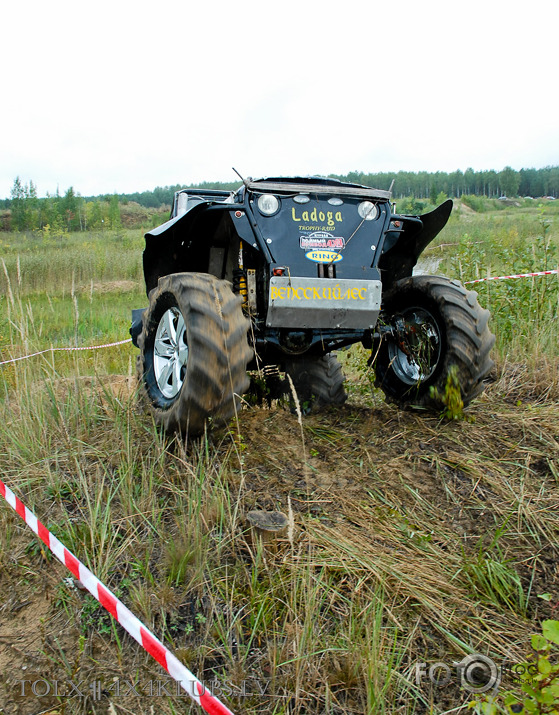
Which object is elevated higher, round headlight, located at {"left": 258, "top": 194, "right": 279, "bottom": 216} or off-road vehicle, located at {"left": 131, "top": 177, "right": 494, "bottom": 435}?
round headlight, located at {"left": 258, "top": 194, "right": 279, "bottom": 216}

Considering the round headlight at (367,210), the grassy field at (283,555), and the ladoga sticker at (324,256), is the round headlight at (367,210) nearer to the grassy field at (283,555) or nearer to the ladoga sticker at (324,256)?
the ladoga sticker at (324,256)

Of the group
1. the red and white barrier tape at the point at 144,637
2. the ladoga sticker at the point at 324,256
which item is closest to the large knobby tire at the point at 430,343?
the ladoga sticker at the point at 324,256

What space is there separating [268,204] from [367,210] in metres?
0.69

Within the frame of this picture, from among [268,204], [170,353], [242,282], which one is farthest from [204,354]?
[268,204]

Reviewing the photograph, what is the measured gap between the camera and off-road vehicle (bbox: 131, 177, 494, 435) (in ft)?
10.1

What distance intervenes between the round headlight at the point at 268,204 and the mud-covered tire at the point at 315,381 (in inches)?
52.0

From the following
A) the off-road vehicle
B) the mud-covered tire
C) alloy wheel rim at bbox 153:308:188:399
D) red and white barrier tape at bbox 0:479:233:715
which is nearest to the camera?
red and white barrier tape at bbox 0:479:233:715

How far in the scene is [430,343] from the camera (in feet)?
13.1

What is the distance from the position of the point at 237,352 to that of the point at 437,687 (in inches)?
67.8

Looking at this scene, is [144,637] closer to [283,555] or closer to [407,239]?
[283,555]

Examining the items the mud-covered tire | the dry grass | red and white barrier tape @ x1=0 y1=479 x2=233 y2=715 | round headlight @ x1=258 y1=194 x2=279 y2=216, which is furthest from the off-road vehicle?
red and white barrier tape @ x1=0 y1=479 x2=233 y2=715

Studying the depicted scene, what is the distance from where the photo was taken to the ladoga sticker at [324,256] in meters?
3.64

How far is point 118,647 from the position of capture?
2115 mm

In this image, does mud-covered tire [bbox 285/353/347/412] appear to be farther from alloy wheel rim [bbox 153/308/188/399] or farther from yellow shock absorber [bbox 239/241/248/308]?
alloy wheel rim [bbox 153/308/188/399]
